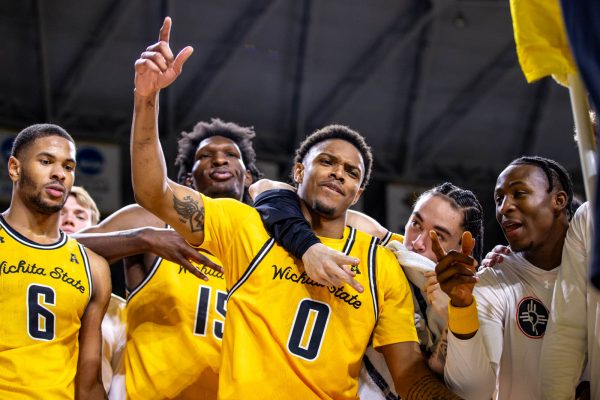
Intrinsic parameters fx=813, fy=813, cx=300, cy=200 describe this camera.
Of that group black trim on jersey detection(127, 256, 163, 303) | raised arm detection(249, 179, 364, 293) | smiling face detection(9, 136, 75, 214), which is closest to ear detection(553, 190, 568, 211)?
raised arm detection(249, 179, 364, 293)

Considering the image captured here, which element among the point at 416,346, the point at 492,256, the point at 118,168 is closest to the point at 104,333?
the point at 416,346

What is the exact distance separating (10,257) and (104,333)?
0.76m

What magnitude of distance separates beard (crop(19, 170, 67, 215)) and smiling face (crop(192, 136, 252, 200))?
859mm

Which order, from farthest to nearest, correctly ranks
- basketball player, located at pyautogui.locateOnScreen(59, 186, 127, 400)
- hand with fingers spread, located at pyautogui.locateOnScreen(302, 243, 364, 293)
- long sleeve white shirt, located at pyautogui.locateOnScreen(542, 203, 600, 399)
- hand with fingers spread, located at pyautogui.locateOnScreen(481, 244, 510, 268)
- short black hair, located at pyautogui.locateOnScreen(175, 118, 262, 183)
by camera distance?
short black hair, located at pyautogui.locateOnScreen(175, 118, 262, 183) < basketball player, located at pyautogui.locateOnScreen(59, 186, 127, 400) < hand with fingers spread, located at pyautogui.locateOnScreen(481, 244, 510, 268) < long sleeve white shirt, located at pyautogui.locateOnScreen(542, 203, 600, 399) < hand with fingers spread, located at pyautogui.locateOnScreen(302, 243, 364, 293)

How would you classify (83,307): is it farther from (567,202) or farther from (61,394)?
(567,202)

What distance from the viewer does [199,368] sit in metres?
3.23

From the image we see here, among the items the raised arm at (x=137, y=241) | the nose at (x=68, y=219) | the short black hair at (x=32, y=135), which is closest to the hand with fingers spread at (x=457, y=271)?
the raised arm at (x=137, y=241)

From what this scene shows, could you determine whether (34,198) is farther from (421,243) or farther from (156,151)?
(421,243)

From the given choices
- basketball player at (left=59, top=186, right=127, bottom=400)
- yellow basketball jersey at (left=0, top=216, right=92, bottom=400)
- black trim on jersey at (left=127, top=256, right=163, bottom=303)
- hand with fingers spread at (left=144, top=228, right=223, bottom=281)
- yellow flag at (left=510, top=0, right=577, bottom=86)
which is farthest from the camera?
black trim on jersey at (left=127, top=256, right=163, bottom=303)

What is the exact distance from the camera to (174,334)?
130 inches

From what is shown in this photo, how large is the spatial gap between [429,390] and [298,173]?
987 millimetres

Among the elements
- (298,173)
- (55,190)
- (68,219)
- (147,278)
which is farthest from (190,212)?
(68,219)

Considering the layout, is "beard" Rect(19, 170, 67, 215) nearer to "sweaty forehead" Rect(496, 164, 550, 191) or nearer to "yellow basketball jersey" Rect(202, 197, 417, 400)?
"yellow basketball jersey" Rect(202, 197, 417, 400)

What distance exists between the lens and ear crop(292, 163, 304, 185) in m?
3.14
